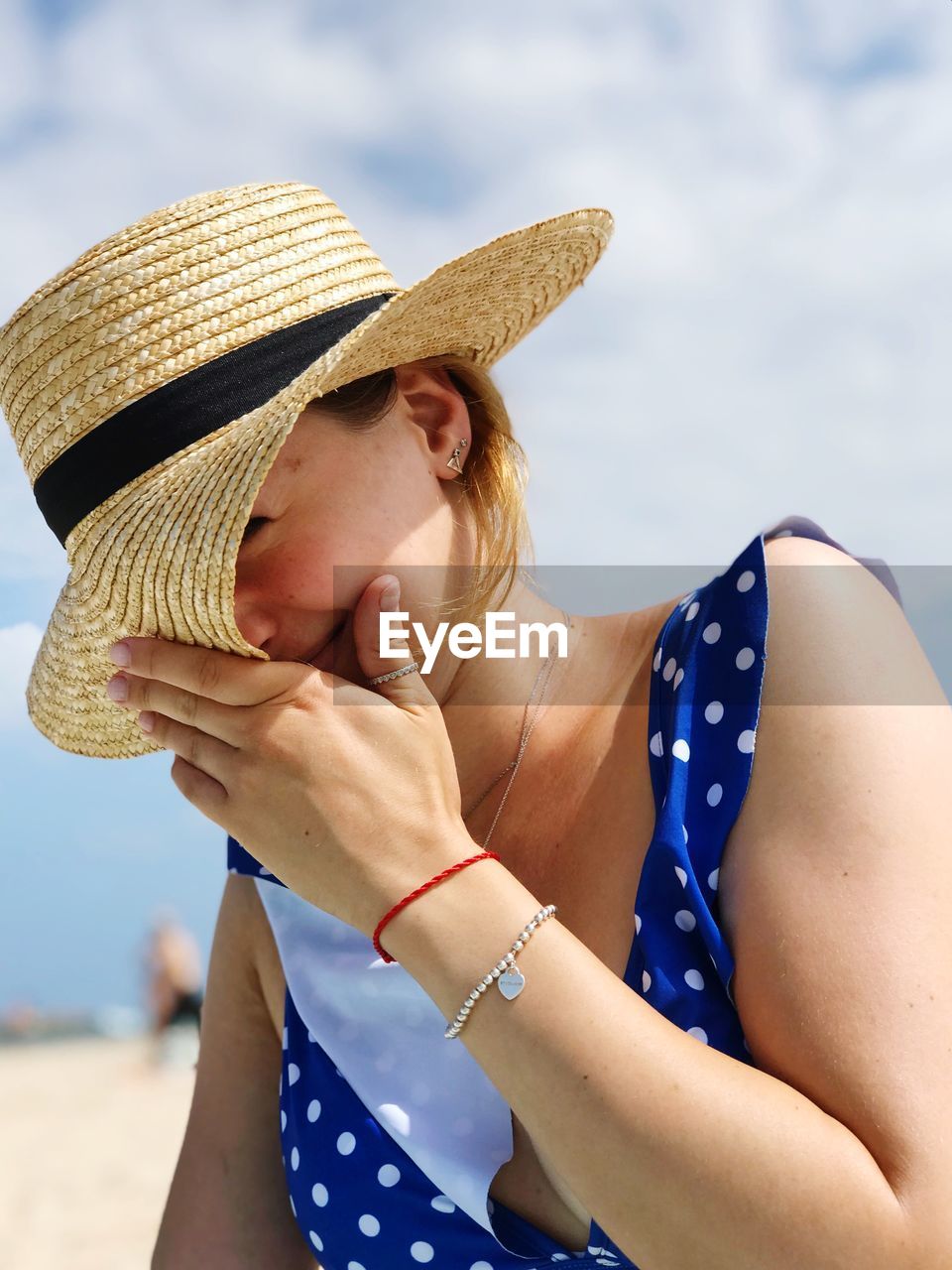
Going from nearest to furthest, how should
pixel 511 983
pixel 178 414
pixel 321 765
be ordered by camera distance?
1. pixel 511 983
2. pixel 321 765
3. pixel 178 414

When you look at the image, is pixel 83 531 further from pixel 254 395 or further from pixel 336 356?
pixel 336 356

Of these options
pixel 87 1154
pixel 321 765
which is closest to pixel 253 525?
pixel 321 765

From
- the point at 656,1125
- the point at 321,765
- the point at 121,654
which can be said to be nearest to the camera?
the point at 656,1125

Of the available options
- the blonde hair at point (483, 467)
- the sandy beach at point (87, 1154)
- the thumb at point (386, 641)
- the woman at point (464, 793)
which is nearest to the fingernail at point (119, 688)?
the woman at point (464, 793)

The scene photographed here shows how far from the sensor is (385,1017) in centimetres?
208

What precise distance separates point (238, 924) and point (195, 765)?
72 cm

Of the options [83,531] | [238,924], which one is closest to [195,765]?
[83,531]

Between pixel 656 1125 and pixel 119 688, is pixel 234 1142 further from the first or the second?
pixel 656 1125

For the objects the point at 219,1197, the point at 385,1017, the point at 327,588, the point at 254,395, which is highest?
the point at 254,395

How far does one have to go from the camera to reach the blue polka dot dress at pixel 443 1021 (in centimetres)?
165

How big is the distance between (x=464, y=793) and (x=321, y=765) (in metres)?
0.57

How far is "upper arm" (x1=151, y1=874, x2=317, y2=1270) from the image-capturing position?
2408 mm

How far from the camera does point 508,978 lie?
1.49m

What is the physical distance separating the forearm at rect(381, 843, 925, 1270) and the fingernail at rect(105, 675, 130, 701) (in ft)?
2.45
